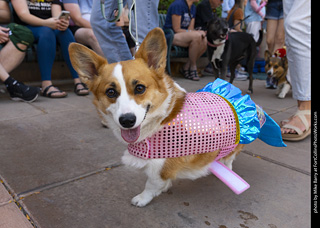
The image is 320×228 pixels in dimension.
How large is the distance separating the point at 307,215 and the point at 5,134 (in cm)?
273

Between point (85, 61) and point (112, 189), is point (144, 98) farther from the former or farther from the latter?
point (112, 189)

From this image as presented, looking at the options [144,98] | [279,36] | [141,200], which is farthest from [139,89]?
[279,36]

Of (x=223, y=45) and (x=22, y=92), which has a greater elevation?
(x=223, y=45)

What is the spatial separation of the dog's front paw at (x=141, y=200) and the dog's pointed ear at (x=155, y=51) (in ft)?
2.65

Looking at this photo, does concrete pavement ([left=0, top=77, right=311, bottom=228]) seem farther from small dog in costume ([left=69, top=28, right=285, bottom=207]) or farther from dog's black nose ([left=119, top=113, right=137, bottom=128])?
dog's black nose ([left=119, top=113, right=137, bottom=128])

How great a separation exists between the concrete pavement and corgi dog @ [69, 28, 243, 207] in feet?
0.59

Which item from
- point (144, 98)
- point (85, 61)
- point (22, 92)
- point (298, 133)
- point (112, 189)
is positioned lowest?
point (298, 133)

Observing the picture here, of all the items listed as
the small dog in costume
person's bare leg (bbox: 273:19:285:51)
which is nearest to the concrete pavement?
the small dog in costume

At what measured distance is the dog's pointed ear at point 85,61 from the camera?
60.7 inches

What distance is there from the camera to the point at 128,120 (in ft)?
4.21

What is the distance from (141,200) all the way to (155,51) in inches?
38.0

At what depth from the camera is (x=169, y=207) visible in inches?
61.4

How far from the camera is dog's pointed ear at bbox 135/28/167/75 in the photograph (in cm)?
148

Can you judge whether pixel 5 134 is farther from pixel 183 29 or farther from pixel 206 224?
pixel 183 29
